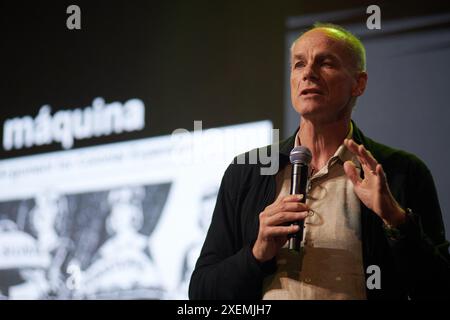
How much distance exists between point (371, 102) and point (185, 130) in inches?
29.2

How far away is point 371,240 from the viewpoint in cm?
171

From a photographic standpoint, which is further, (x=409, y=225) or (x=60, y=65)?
(x=60, y=65)

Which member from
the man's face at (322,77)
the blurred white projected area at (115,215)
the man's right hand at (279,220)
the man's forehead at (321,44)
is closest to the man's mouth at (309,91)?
the man's face at (322,77)

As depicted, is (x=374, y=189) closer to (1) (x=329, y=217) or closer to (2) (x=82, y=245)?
(1) (x=329, y=217)

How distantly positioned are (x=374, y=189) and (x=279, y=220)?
255 millimetres

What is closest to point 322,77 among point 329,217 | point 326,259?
point 329,217

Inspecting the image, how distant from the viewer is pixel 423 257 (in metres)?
1.60

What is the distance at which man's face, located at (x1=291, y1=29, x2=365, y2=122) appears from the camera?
1.85m

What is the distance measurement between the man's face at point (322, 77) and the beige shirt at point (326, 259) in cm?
27

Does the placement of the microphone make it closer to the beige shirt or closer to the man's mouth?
the beige shirt

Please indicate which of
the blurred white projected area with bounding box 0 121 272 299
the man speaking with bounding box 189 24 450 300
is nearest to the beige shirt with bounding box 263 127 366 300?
the man speaking with bounding box 189 24 450 300
